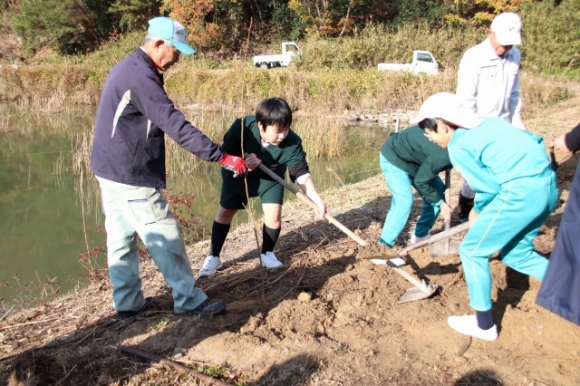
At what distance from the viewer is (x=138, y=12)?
33.2 metres

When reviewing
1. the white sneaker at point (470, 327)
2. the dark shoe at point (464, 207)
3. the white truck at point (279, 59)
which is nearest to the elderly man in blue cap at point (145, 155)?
the white sneaker at point (470, 327)

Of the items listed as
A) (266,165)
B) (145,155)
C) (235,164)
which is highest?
(145,155)

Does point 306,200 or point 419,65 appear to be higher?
point 306,200

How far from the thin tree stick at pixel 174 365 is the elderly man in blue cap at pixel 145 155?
0.48m

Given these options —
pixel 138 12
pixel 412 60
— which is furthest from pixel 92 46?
pixel 412 60

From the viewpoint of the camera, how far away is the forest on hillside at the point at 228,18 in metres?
27.0

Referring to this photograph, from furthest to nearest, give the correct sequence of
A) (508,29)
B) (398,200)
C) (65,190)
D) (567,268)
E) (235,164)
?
(65,190) → (398,200) → (508,29) → (235,164) → (567,268)

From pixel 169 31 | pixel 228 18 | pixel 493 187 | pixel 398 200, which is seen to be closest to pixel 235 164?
pixel 169 31

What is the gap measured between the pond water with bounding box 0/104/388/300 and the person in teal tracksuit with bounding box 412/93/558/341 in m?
4.20

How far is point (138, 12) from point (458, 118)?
34260 mm

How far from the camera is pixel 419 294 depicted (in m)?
3.48

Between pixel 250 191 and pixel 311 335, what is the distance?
1373 millimetres

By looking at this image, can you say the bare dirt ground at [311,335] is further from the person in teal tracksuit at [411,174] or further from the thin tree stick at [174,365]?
the person in teal tracksuit at [411,174]

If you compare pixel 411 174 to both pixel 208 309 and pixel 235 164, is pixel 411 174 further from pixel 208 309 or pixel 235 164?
pixel 208 309
